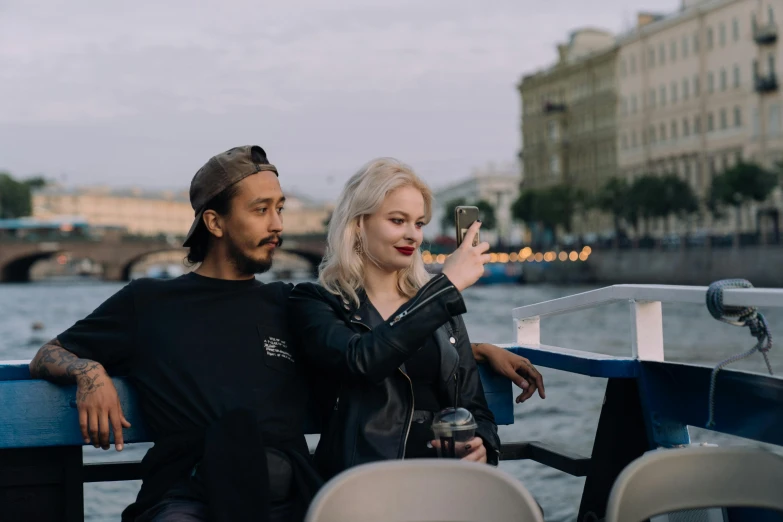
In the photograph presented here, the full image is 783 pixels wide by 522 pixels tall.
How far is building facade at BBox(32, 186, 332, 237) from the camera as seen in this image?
388 feet

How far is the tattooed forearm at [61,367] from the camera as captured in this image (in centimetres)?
270

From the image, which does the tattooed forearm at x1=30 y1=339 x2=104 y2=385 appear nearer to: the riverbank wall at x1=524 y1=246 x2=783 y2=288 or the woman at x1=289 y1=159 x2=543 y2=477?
the woman at x1=289 y1=159 x2=543 y2=477

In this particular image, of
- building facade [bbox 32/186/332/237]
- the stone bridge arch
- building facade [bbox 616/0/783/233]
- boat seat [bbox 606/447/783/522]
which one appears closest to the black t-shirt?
boat seat [bbox 606/447/783/522]

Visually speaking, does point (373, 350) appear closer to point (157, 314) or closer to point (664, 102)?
point (157, 314)

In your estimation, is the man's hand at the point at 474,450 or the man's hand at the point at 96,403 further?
the man's hand at the point at 96,403

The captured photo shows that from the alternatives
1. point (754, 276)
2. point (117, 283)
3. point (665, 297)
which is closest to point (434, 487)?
point (665, 297)

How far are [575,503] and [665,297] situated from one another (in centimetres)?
510

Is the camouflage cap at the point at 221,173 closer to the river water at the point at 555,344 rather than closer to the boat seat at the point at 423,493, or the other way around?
the boat seat at the point at 423,493

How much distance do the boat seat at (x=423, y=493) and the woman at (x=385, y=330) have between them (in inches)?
21.9

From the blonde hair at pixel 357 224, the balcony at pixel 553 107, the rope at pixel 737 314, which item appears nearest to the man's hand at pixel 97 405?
the blonde hair at pixel 357 224

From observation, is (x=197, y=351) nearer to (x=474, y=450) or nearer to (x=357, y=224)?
(x=357, y=224)

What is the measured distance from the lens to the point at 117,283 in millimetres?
69750

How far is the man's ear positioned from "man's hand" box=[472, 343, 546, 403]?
78 centimetres

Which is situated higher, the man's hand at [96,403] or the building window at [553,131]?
the building window at [553,131]
